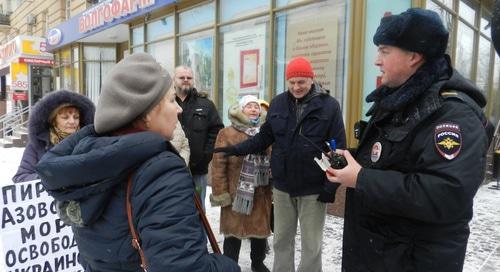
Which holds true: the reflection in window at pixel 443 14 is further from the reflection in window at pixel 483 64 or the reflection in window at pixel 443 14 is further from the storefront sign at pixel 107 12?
the storefront sign at pixel 107 12

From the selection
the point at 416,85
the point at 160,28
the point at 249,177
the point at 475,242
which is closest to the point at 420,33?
the point at 416,85

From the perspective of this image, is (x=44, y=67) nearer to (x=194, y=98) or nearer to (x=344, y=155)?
(x=194, y=98)

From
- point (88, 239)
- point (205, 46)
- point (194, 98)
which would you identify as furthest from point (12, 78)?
point (88, 239)

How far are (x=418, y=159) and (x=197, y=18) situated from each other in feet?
23.9

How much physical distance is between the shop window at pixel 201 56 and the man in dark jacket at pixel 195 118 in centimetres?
378

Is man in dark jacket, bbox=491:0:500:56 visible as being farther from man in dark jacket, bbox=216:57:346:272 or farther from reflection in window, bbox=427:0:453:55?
reflection in window, bbox=427:0:453:55

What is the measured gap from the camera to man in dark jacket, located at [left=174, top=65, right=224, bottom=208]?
3898mm

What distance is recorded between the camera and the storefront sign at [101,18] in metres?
8.95

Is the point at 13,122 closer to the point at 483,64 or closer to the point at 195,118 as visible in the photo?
the point at 195,118

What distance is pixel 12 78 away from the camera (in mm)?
18656

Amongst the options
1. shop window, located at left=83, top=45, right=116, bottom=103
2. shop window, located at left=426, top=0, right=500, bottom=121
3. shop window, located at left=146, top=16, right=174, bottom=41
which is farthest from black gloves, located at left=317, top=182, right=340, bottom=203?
shop window, located at left=83, top=45, right=116, bottom=103

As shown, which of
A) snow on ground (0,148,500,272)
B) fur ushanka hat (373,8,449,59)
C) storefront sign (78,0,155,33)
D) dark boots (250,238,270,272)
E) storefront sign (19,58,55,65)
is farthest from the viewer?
storefront sign (19,58,55,65)

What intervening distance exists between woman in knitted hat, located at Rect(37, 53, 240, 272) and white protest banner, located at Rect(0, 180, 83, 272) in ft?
5.40

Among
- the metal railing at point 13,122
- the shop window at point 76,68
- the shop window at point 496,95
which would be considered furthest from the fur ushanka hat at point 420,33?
the metal railing at point 13,122
